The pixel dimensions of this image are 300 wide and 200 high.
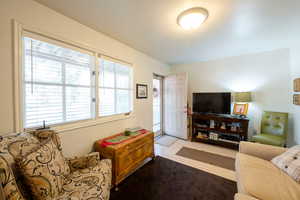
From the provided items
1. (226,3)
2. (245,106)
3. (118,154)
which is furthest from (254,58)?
(118,154)

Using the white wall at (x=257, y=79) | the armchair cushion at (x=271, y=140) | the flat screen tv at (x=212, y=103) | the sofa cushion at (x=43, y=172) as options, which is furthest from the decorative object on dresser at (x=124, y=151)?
the white wall at (x=257, y=79)

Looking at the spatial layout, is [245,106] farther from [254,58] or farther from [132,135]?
[132,135]

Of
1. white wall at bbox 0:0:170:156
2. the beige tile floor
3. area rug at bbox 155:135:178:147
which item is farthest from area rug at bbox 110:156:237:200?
area rug at bbox 155:135:178:147

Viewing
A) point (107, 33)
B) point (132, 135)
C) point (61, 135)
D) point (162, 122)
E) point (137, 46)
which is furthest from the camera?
point (162, 122)

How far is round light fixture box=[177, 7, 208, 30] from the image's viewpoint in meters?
1.49

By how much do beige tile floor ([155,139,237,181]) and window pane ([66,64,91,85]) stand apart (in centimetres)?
220

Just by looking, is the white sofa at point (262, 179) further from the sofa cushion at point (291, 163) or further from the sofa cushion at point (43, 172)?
the sofa cushion at point (43, 172)

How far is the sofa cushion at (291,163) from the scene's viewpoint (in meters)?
1.21

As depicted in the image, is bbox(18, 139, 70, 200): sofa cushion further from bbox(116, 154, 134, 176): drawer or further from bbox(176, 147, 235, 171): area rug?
bbox(176, 147, 235, 171): area rug

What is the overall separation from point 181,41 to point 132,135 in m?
2.13

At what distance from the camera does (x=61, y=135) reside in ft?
5.29

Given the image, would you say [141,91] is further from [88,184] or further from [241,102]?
[241,102]

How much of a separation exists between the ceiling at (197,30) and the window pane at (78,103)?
1.05 m

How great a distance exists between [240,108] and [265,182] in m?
2.27
